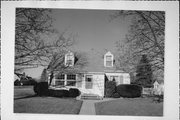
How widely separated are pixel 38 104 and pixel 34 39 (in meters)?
1.08

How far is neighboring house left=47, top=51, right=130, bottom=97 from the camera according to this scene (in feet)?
15.1

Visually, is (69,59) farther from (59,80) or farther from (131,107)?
(131,107)

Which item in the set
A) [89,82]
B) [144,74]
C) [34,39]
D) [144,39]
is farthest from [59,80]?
[144,39]

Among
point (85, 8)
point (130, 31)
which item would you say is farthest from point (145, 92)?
point (85, 8)

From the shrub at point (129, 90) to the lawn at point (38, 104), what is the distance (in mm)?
691

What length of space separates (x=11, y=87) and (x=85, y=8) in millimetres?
1790

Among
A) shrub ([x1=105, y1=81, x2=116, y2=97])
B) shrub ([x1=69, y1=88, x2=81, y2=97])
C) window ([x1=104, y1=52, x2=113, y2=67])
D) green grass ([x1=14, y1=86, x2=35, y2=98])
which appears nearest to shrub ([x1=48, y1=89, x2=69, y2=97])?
shrub ([x1=69, y1=88, x2=81, y2=97])

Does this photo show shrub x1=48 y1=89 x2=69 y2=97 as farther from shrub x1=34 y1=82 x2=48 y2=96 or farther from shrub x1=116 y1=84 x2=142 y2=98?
shrub x1=116 y1=84 x2=142 y2=98

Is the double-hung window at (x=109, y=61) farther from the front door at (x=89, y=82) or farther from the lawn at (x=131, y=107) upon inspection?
the lawn at (x=131, y=107)

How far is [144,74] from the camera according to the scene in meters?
4.61

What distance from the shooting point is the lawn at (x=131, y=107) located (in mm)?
4586

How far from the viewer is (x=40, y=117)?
460cm

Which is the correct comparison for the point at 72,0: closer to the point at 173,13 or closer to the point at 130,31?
the point at 130,31

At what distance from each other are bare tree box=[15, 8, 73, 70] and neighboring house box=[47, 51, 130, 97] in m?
0.29
